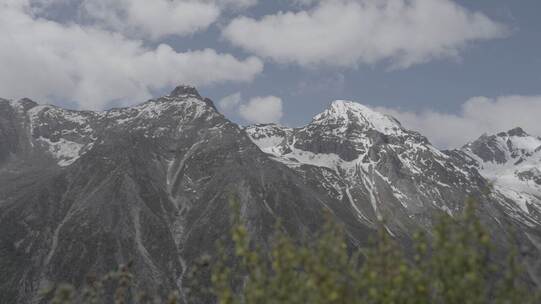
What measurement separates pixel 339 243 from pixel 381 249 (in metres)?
1.34

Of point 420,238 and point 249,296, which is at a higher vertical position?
point 420,238

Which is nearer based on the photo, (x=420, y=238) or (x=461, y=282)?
(x=461, y=282)

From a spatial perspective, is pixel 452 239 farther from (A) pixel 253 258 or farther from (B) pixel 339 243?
(A) pixel 253 258

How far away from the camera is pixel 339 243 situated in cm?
1908

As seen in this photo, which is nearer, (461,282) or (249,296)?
(461,282)

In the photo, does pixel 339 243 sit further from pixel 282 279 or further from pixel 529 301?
pixel 529 301

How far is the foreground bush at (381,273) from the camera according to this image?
17.9 metres

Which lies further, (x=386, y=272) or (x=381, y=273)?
(x=381, y=273)

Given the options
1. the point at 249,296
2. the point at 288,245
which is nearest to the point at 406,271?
the point at 288,245

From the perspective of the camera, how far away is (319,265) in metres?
18.1

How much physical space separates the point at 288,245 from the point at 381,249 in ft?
9.62

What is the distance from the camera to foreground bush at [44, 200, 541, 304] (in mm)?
17891

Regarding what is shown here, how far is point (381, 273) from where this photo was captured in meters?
19.2

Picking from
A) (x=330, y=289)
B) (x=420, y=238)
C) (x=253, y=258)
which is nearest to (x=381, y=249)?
(x=420, y=238)
